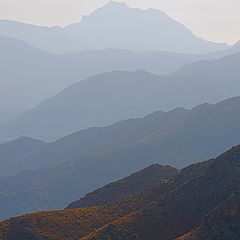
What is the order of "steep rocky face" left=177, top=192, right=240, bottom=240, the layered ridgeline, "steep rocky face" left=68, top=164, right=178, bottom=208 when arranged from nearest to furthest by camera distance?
1. "steep rocky face" left=177, top=192, right=240, bottom=240
2. the layered ridgeline
3. "steep rocky face" left=68, top=164, right=178, bottom=208

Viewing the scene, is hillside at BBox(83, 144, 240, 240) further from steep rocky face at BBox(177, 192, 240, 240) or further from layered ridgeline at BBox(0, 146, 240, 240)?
steep rocky face at BBox(177, 192, 240, 240)

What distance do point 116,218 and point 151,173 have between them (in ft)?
101

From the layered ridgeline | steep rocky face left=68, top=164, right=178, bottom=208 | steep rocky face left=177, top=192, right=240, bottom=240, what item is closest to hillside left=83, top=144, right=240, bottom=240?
the layered ridgeline

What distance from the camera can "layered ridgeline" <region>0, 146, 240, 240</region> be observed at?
65625 mm

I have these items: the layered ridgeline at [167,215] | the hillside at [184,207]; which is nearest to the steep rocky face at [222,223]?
the layered ridgeline at [167,215]

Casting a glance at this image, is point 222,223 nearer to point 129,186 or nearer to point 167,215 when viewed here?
point 167,215

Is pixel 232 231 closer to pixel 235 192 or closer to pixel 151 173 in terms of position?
pixel 235 192

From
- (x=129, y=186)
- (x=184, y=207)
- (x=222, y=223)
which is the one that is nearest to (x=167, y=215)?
(x=184, y=207)

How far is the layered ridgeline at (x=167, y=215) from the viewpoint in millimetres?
65625

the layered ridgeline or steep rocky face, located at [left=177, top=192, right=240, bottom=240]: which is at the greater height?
the layered ridgeline

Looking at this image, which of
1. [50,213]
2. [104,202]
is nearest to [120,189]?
[104,202]

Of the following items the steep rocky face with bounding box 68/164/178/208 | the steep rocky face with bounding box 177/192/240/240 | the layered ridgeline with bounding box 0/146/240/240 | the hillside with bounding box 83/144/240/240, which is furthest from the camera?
the steep rocky face with bounding box 68/164/178/208

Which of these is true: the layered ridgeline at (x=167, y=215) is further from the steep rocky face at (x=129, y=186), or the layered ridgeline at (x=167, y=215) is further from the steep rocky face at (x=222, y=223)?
the steep rocky face at (x=129, y=186)

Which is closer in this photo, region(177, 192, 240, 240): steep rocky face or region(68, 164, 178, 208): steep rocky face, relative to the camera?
region(177, 192, 240, 240): steep rocky face
